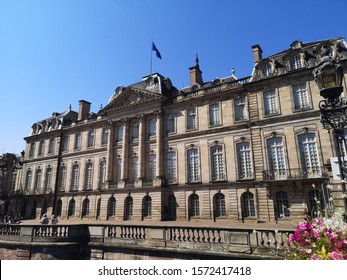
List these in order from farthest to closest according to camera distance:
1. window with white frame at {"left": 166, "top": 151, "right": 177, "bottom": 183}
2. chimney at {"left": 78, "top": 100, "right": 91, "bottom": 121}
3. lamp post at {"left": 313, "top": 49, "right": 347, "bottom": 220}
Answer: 1. chimney at {"left": 78, "top": 100, "right": 91, "bottom": 121}
2. window with white frame at {"left": 166, "top": 151, "right": 177, "bottom": 183}
3. lamp post at {"left": 313, "top": 49, "right": 347, "bottom": 220}

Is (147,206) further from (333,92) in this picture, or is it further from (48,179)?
(333,92)

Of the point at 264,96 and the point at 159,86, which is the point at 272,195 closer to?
the point at 264,96

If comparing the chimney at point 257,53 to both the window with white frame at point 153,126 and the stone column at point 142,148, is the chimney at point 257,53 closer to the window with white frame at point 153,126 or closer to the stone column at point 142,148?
the window with white frame at point 153,126

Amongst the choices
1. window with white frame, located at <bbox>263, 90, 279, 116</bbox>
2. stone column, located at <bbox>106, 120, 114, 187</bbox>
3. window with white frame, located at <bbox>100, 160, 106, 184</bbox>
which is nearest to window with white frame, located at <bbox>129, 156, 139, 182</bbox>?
stone column, located at <bbox>106, 120, 114, 187</bbox>

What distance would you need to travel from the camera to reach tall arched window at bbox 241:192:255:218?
20906 millimetres

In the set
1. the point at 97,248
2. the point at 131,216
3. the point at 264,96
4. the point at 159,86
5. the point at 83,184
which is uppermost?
the point at 159,86

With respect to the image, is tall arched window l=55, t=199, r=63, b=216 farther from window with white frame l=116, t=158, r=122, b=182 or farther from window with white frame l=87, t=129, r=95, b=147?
window with white frame l=116, t=158, r=122, b=182

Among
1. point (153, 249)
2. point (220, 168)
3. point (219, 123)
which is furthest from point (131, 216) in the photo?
point (153, 249)

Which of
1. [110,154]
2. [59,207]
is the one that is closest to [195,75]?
[110,154]

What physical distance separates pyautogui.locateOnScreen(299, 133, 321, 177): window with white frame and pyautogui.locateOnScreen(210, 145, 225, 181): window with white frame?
21.9 feet

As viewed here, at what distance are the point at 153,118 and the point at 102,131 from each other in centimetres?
785

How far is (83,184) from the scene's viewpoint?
31.1 m

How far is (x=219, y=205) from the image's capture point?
22375 millimetres

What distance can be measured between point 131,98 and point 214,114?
10.4 meters
